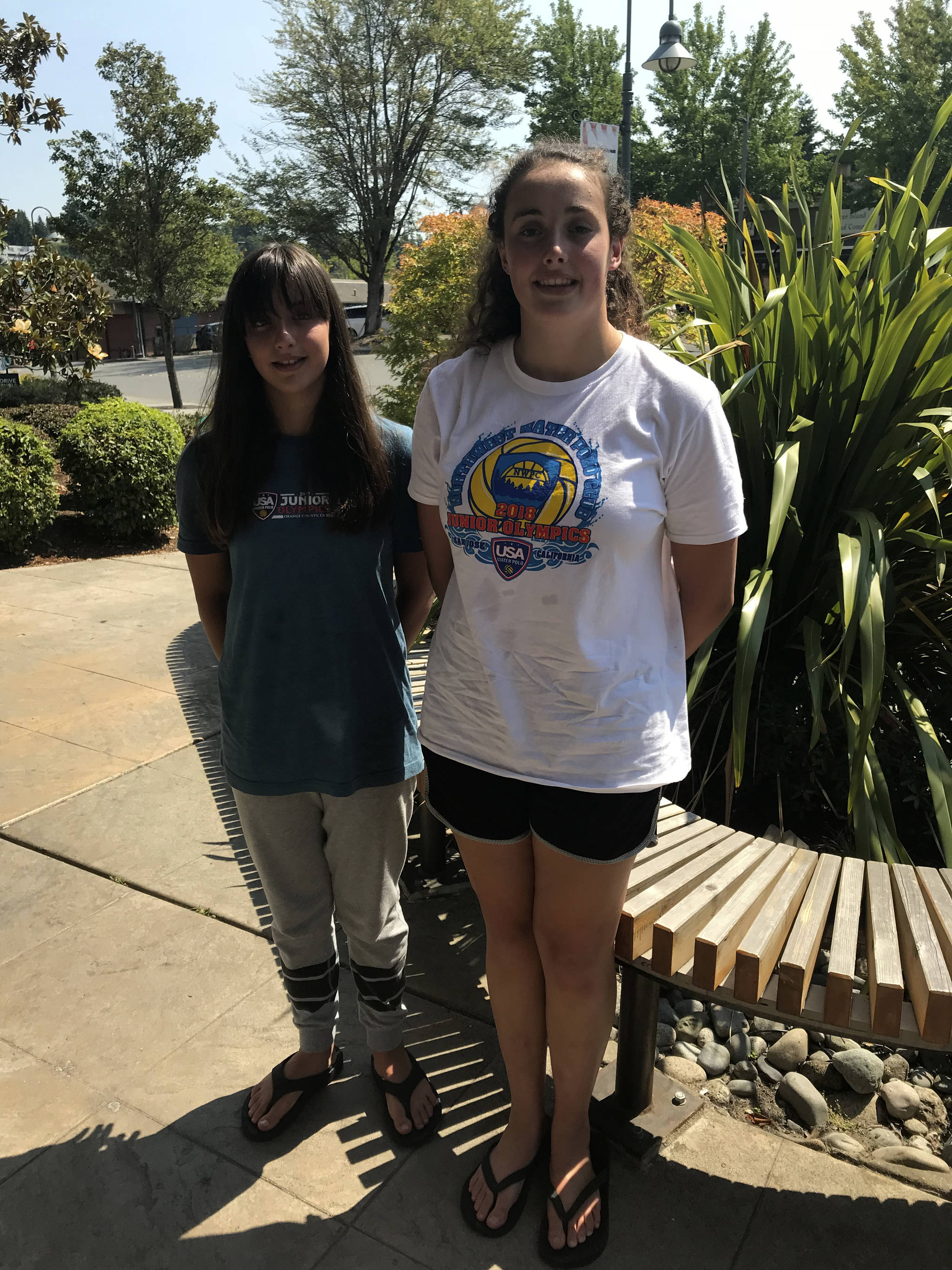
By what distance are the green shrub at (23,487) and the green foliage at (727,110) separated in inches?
1633

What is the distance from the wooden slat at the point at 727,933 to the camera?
1854 mm

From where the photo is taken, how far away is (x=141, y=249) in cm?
1873

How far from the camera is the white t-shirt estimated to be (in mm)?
1618

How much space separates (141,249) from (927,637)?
19040 millimetres

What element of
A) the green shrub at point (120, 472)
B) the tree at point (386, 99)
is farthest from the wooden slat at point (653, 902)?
the tree at point (386, 99)

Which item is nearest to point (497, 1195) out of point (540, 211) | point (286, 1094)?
point (286, 1094)

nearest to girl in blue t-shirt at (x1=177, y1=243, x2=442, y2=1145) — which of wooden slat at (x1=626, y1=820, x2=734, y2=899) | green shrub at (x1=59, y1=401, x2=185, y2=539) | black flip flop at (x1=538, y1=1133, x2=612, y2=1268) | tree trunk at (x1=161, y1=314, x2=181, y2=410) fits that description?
black flip flop at (x1=538, y1=1133, x2=612, y2=1268)

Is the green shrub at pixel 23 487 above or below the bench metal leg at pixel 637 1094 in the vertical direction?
above

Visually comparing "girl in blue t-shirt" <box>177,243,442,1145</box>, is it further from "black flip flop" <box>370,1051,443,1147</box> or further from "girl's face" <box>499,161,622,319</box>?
"girl's face" <box>499,161,622,319</box>

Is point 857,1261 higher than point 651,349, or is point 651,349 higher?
point 651,349

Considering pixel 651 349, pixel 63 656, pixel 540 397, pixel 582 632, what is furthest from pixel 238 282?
pixel 63 656

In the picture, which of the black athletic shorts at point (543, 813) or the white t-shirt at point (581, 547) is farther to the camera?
the black athletic shorts at point (543, 813)

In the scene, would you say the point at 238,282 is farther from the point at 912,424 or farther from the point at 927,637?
the point at 927,637

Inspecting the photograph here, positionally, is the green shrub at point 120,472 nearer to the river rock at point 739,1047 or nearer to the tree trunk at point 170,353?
the river rock at point 739,1047
